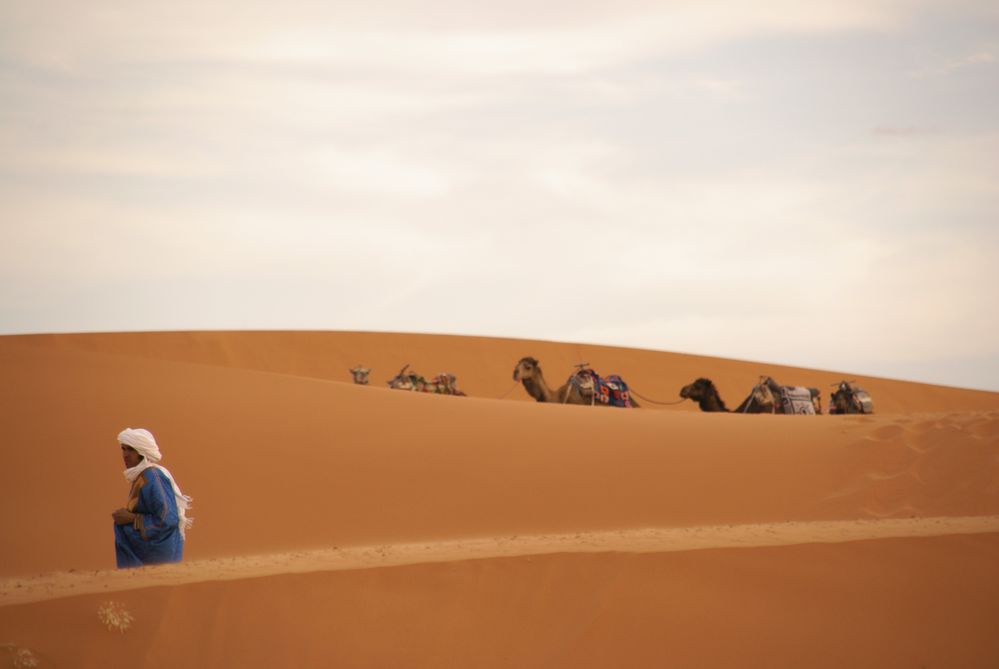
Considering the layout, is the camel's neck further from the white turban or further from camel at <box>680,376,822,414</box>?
the white turban

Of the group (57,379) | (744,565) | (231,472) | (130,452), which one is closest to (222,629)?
(130,452)

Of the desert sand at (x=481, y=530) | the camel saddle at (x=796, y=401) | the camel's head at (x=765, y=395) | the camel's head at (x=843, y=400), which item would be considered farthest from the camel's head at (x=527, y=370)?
the camel's head at (x=843, y=400)

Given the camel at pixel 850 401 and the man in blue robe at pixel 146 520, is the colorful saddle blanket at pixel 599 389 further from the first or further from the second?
the man in blue robe at pixel 146 520

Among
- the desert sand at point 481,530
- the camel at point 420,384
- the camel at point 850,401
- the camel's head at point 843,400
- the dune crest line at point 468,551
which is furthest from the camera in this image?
the camel at point 420,384

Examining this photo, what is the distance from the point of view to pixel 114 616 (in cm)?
731

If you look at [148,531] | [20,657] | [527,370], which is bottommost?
[20,657]

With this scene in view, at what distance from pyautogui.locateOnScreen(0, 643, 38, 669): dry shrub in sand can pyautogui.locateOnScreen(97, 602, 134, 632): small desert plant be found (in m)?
0.43

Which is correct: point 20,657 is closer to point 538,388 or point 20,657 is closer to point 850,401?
point 538,388

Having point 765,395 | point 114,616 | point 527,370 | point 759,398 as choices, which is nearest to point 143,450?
point 114,616

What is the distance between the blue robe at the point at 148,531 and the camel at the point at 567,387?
38.1 ft

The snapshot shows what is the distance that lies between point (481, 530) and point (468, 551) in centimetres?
470

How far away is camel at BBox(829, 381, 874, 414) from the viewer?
22766mm

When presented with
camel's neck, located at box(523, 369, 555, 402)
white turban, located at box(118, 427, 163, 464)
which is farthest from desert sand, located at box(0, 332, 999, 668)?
camel's neck, located at box(523, 369, 555, 402)

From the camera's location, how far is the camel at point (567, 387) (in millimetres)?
20703
